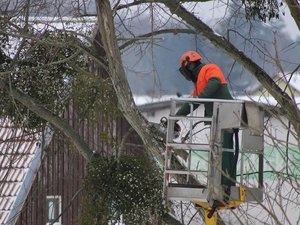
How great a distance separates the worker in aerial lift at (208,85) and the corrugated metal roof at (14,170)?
785 cm

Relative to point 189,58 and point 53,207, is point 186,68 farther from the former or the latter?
point 53,207

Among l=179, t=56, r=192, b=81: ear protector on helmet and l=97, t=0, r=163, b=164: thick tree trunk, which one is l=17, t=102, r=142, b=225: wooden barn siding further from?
l=179, t=56, r=192, b=81: ear protector on helmet

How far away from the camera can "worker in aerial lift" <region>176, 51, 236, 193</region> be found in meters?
12.8

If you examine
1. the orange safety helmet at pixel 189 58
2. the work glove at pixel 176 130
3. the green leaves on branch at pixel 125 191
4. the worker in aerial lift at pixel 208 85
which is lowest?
the green leaves on branch at pixel 125 191

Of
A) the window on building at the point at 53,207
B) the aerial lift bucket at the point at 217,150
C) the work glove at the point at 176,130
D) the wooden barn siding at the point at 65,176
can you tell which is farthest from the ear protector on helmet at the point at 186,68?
the window on building at the point at 53,207

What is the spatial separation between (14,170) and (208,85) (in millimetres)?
9856

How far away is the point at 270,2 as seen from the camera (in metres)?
15.9

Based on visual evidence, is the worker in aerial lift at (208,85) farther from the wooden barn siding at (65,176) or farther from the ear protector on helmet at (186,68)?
the wooden barn siding at (65,176)

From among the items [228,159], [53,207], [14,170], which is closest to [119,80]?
[228,159]

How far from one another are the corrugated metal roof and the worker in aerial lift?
25.8 ft

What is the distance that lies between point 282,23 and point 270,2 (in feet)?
1.48

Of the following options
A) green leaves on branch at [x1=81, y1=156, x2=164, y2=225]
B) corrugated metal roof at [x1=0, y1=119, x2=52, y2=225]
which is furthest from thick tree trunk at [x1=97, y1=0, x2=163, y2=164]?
corrugated metal roof at [x1=0, y1=119, x2=52, y2=225]

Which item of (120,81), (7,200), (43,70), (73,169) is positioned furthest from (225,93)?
(73,169)

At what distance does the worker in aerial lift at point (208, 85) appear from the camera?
1284cm
